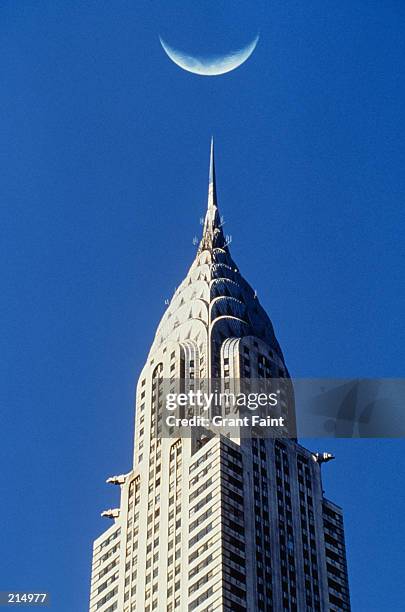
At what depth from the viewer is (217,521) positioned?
578ft

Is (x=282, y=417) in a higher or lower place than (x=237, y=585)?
higher

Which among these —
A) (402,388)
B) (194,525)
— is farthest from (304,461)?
(402,388)

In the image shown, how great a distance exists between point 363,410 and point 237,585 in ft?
183

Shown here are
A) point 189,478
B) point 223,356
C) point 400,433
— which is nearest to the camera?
point 400,433

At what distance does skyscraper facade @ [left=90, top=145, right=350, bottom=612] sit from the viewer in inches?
6865

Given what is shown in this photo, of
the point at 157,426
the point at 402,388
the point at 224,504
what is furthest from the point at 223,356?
the point at 402,388

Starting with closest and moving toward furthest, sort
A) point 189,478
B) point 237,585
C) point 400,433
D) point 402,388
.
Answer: point 400,433 → point 402,388 → point 237,585 → point 189,478

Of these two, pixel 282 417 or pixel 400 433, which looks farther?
pixel 282 417

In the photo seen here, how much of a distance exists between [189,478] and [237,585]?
1740 cm

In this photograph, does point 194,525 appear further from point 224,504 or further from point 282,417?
point 282,417

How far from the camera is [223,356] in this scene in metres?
196

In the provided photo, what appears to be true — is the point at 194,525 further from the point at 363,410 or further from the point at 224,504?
the point at 363,410

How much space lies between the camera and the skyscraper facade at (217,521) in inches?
6865

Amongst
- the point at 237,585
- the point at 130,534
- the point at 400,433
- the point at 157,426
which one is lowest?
the point at 400,433
